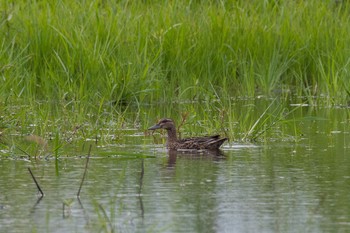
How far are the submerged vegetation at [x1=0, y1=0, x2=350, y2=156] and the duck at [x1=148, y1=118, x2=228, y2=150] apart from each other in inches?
34.0

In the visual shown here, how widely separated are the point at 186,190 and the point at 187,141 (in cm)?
292

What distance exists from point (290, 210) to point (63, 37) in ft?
24.5

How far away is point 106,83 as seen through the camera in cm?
1412

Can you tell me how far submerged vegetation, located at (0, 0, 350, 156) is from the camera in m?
14.0

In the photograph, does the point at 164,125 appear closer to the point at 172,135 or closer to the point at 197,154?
the point at 172,135

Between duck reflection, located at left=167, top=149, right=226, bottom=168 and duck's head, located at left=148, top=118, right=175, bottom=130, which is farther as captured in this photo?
duck's head, located at left=148, top=118, right=175, bottom=130

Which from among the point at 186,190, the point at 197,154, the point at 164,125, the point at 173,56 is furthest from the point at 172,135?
the point at 173,56

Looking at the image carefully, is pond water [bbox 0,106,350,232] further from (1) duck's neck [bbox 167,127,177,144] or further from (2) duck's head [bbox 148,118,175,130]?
(2) duck's head [bbox 148,118,175,130]

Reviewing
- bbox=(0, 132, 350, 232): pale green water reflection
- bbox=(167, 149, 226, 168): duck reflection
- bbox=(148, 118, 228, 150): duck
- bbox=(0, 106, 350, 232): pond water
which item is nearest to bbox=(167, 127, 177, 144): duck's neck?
bbox=(148, 118, 228, 150): duck

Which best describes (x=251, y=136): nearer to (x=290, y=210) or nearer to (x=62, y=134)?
(x=62, y=134)

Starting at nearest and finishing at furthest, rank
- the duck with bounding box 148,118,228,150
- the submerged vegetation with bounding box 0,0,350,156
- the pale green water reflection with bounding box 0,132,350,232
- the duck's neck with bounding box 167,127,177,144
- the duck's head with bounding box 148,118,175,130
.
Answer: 1. the pale green water reflection with bounding box 0,132,350,232
2. the duck with bounding box 148,118,228,150
3. the duck's neck with bounding box 167,127,177,144
4. the duck's head with bounding box 148,118,175,130
5. the submerged vegetation with bounding box 0,0,350,156

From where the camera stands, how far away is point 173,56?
15383 millimetres

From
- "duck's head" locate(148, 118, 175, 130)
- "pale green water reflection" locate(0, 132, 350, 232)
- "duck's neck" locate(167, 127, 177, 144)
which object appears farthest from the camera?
"duck's head" locate(148, 118, 175, 130)

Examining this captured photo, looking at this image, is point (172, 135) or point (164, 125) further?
point (164, 125)
